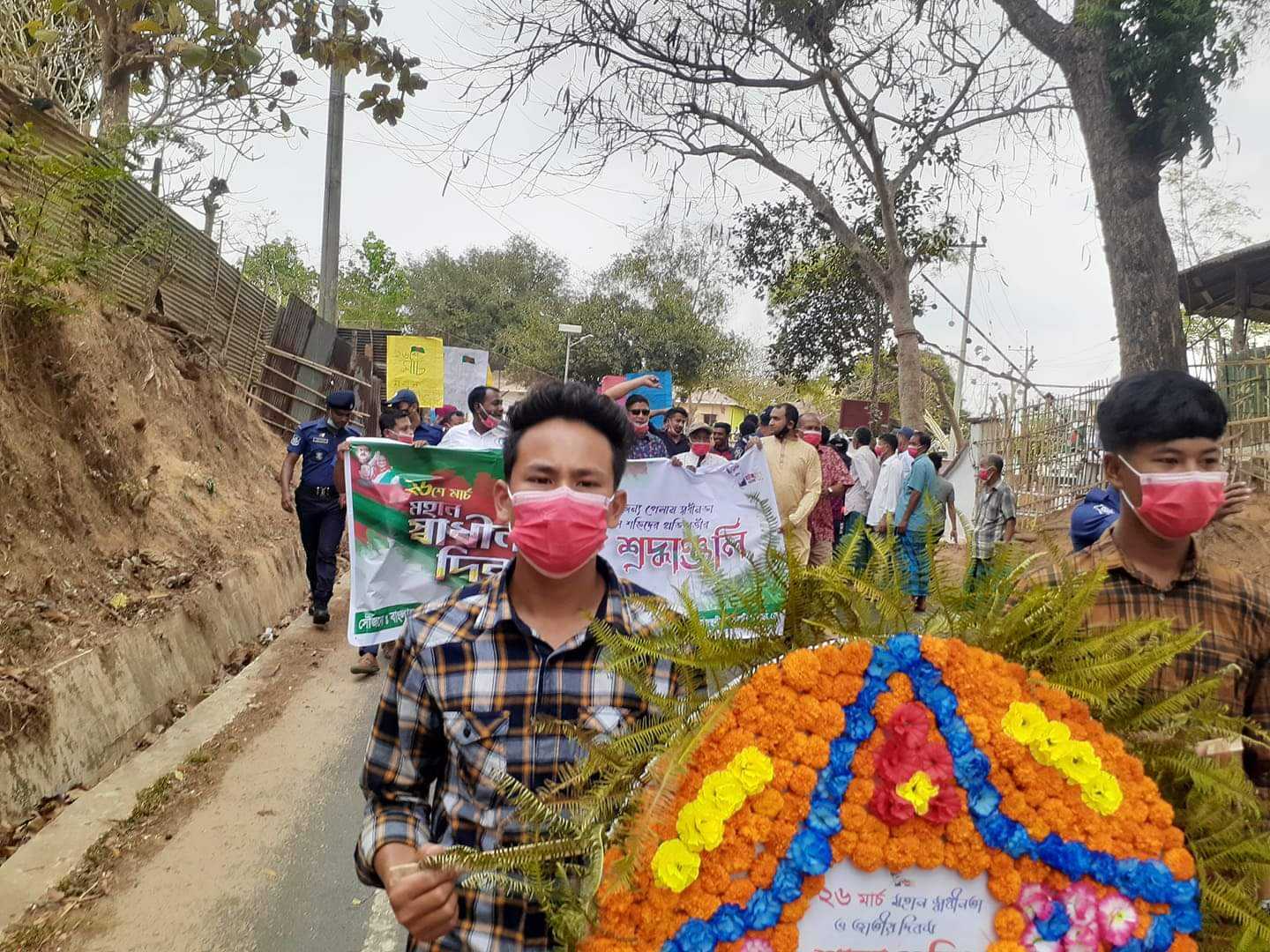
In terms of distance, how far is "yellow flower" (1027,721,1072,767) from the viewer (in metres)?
1.29

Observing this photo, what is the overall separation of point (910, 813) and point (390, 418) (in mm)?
7693

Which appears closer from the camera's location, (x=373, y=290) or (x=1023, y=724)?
(x=1023, y=724)

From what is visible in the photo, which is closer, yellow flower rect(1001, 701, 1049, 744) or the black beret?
yellow flower rect(1001, 701, 1049, 744)

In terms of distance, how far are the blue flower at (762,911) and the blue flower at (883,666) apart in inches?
13.5

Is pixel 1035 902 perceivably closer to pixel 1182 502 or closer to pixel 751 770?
pixel 751 770

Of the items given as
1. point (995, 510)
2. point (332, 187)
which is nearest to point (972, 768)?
point (995, 510)

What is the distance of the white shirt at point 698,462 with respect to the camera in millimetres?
6105

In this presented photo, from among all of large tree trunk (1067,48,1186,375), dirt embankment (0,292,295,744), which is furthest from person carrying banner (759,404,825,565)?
dirt embankment (0,292,295,744)

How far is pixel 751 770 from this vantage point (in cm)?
128

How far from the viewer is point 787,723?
4.27 feet

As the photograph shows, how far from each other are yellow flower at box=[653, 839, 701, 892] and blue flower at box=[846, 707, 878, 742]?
0.28 metres

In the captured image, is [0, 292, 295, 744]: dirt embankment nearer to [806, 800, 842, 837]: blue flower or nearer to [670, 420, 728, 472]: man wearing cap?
[670, 420, 728, 472]: man wearing cap

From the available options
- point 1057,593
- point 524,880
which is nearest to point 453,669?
point 524,880

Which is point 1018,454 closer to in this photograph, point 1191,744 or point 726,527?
point 726,527
